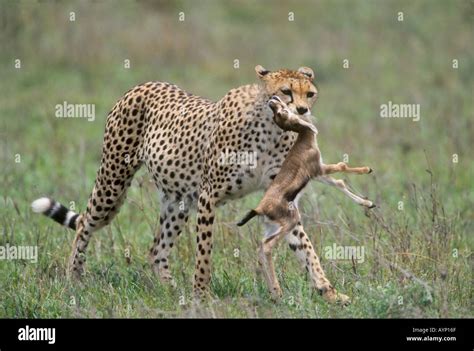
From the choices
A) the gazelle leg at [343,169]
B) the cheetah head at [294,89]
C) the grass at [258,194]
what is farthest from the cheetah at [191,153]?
the gazelle leg at [343,169]

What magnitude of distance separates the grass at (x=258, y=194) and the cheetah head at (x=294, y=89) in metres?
0.78

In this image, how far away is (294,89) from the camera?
608 centimetres

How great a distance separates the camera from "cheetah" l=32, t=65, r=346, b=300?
6398mm

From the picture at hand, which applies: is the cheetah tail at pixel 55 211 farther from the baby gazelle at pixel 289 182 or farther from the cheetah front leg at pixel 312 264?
the baby gazelle at pixel 289 182

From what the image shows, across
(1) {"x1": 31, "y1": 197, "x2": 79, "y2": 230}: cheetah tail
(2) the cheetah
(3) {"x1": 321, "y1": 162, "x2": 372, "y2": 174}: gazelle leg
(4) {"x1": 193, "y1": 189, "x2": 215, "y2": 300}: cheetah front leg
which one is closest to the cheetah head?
(2) the cheetah

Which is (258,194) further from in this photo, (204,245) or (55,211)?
(204,245)

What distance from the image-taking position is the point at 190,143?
698 centimetres

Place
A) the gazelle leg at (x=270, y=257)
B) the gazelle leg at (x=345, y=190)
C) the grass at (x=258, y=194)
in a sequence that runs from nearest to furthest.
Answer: the gazelle leg at (x=345, y=190), the gazelle leg at (x=270, y=257), the grass at (x=258, y=194)

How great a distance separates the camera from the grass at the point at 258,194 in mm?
6383

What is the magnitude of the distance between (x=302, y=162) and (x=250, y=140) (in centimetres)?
48

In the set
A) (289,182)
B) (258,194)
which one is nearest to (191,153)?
(289,182)

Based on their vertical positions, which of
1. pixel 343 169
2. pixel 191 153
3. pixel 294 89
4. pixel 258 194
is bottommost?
pixel 258 194

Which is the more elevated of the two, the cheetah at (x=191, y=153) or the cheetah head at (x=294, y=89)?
the cheetah head at (x=294, y=89)

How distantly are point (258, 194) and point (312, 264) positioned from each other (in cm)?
243
